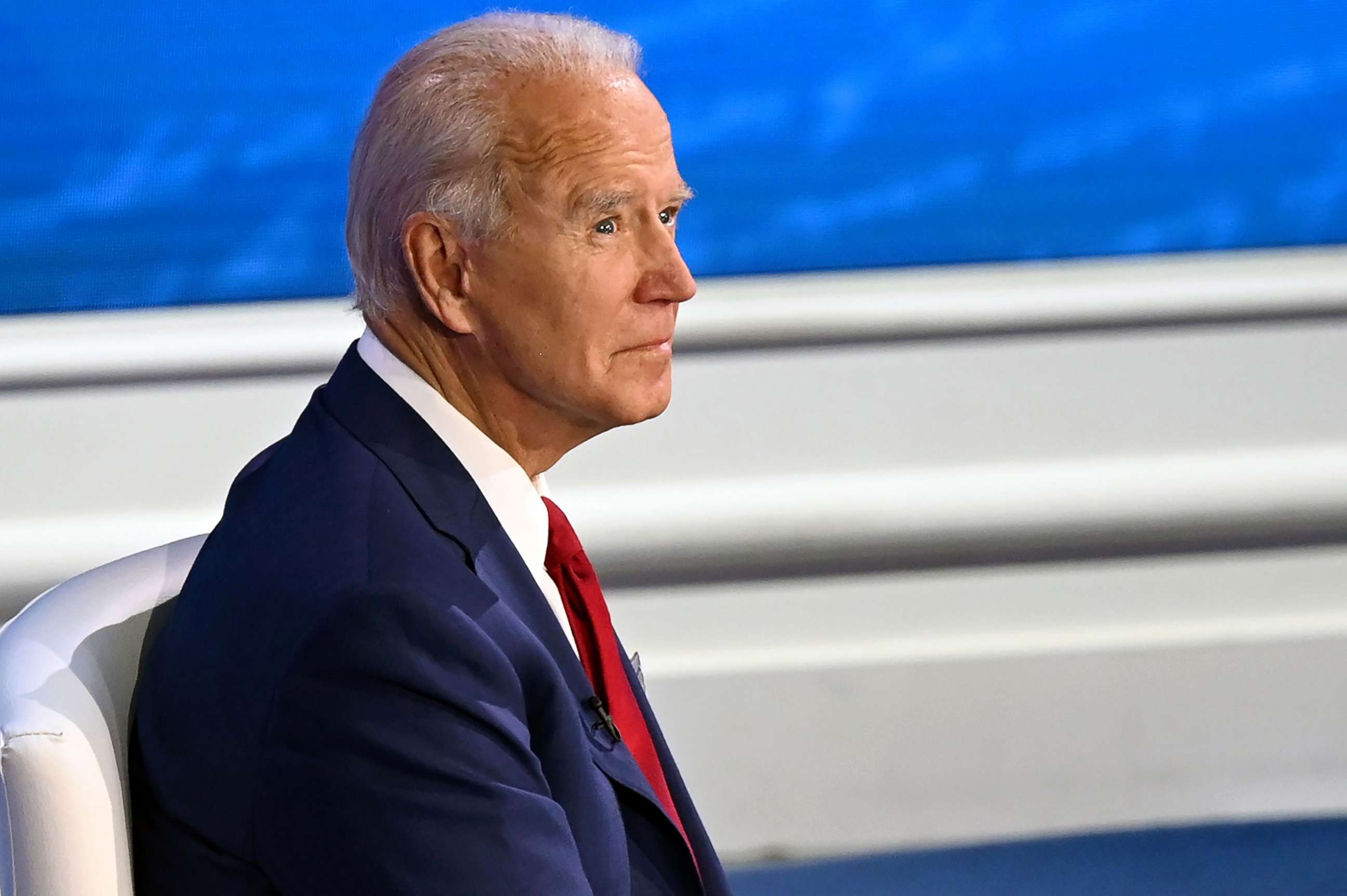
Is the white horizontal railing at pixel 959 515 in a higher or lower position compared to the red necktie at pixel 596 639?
higher

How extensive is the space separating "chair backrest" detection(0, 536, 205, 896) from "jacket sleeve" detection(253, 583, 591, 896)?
87 millimetres

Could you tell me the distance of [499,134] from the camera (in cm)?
86

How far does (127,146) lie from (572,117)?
40.0 inches

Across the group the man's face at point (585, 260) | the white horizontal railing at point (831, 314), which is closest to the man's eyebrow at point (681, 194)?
the man's face at point (585, 260)

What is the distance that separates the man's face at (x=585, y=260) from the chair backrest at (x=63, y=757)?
278 millimetres

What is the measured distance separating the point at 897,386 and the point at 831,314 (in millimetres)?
120

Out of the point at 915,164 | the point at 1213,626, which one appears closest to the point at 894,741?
the point at 1213,626

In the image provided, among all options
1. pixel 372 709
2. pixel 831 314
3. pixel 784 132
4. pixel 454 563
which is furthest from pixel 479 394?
pixel 784 132

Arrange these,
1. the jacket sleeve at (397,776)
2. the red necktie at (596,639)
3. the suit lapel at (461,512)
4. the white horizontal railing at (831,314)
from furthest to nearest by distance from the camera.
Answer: the white horizontal railing at (831,314)
the red necktie at (596,639)
the suit lapel at (461,512)
the jacket sleeve at (397,776)

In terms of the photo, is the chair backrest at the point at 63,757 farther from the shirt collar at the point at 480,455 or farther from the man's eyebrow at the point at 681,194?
the man's eyebrow at the point at 681,194

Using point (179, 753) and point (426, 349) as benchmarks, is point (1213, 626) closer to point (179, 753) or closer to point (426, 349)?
point (426, 349)

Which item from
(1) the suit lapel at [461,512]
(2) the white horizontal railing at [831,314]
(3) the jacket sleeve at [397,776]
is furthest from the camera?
(2) the white horizontal railing at [831,314]

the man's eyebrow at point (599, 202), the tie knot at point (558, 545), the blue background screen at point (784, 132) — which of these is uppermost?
the blue background screen at point (784, 132)

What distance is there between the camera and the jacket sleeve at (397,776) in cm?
68
